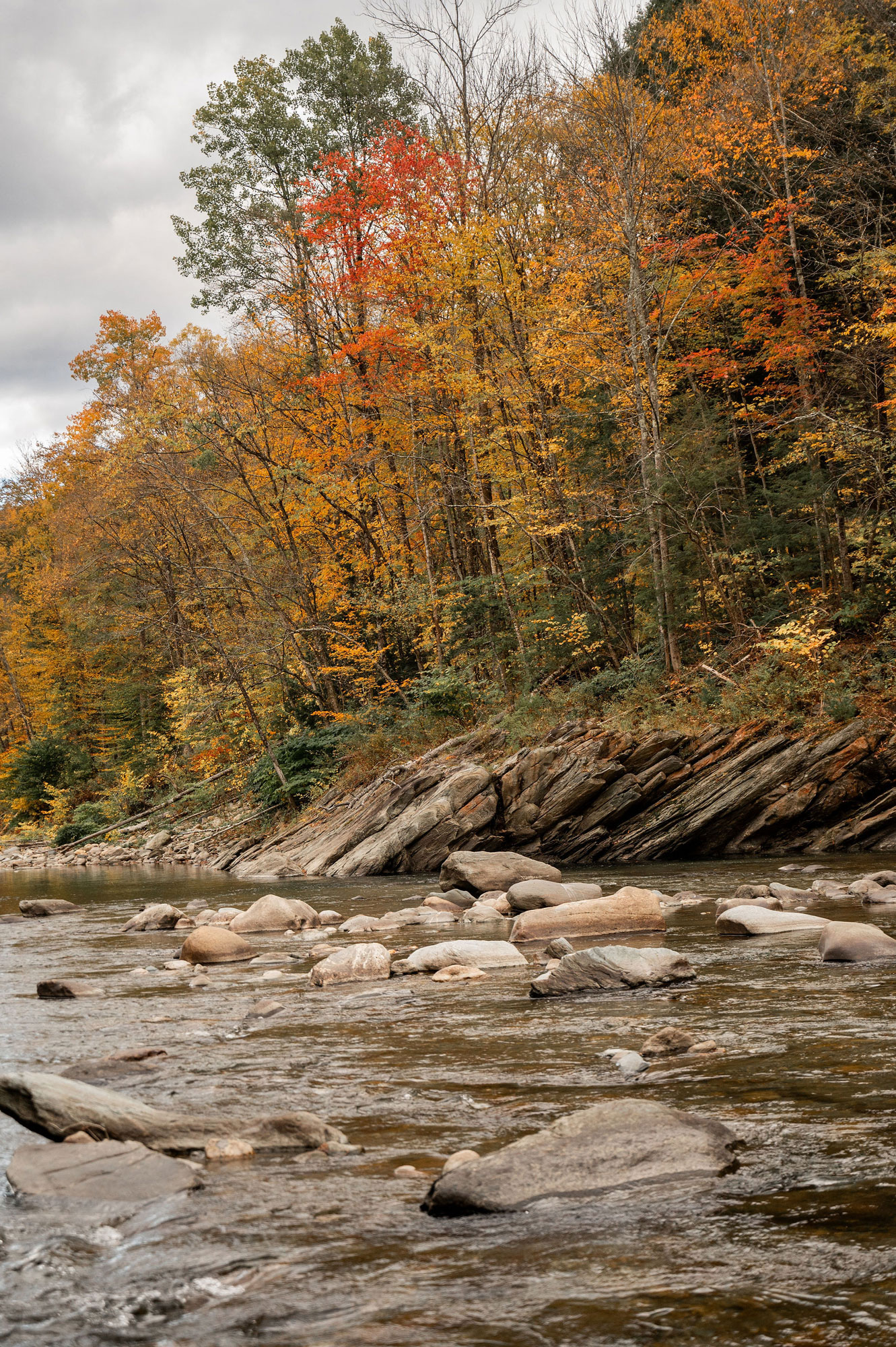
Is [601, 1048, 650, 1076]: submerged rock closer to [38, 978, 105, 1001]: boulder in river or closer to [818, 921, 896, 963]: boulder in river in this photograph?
[818, 921, 896, 963]: boulder in river

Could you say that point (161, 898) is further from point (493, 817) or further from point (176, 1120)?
point (176, 1120)

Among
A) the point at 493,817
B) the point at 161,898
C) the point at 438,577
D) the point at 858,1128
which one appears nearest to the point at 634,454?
the point at 438,577

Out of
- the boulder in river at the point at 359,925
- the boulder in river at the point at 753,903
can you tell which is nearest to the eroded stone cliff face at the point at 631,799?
the boulder in river at the point at 753,903

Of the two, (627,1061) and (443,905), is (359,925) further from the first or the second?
(627,1061)

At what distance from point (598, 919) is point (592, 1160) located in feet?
17.8

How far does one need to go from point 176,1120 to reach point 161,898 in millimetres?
12654

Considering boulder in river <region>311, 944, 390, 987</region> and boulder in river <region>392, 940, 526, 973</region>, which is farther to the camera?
boulder in river <region>392, 940, 526, 973</region>

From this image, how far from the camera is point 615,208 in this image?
1925cm

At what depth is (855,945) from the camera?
21.6 feet

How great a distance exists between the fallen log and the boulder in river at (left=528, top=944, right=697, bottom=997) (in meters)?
2.66

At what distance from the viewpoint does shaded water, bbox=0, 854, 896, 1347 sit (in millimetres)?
2488

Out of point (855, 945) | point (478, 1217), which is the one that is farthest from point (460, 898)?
point (478, 1217)

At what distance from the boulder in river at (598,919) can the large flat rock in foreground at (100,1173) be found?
5469mm

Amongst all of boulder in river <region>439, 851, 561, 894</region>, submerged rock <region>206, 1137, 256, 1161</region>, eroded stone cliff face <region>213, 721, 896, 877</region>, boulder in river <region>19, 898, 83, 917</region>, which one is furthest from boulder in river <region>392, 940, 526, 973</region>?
boulder in river <region>19, 898, 83, 917</region>
